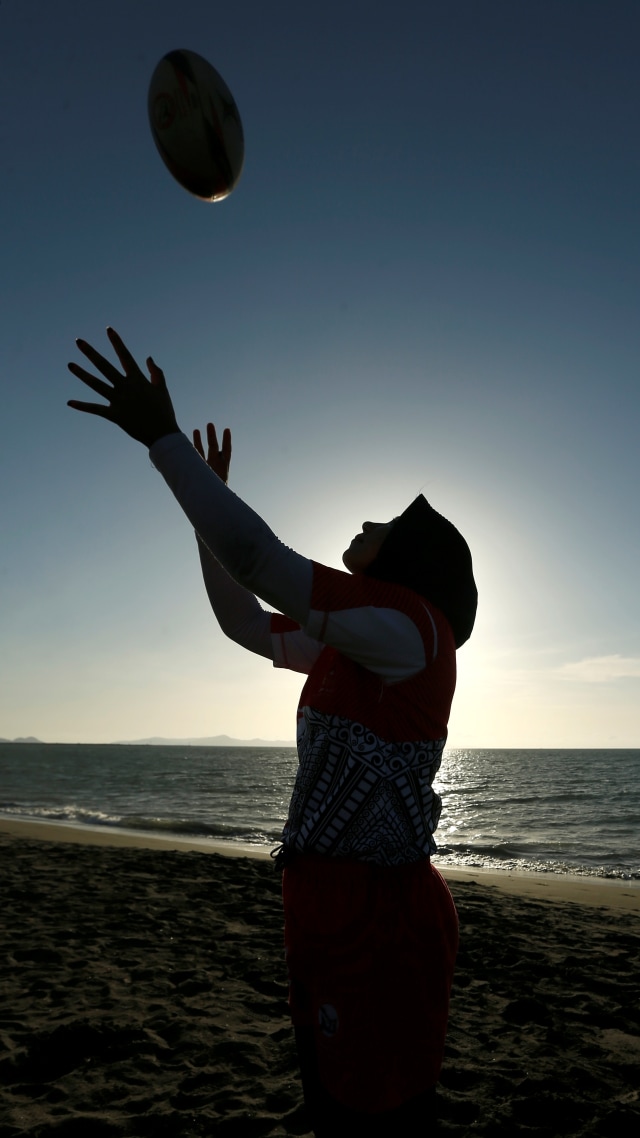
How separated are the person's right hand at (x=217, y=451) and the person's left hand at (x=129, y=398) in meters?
0.69

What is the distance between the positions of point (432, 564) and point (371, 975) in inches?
36.5

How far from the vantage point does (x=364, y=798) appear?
1.64 metres

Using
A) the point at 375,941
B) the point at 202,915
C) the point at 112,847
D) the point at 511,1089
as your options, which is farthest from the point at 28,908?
the point at 375,941

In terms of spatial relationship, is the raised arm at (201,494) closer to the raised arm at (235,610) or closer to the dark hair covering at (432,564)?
the dark hair covering at (432,564)

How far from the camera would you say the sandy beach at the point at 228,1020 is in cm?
349

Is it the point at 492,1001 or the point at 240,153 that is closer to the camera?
the point at 240,153

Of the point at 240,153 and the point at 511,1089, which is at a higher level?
the point at 240,153

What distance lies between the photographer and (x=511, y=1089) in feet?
12.6

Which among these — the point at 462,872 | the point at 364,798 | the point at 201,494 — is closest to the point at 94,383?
the point at 201,494

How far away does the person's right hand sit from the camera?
2.40m

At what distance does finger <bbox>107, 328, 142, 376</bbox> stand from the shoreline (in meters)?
10.8

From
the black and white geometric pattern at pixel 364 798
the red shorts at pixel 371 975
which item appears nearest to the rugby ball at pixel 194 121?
the black and white geometric pattern at pixel 364 798

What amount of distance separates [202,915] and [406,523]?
23.0 ft

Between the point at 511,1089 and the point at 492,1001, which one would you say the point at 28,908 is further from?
the point at 511,1089
